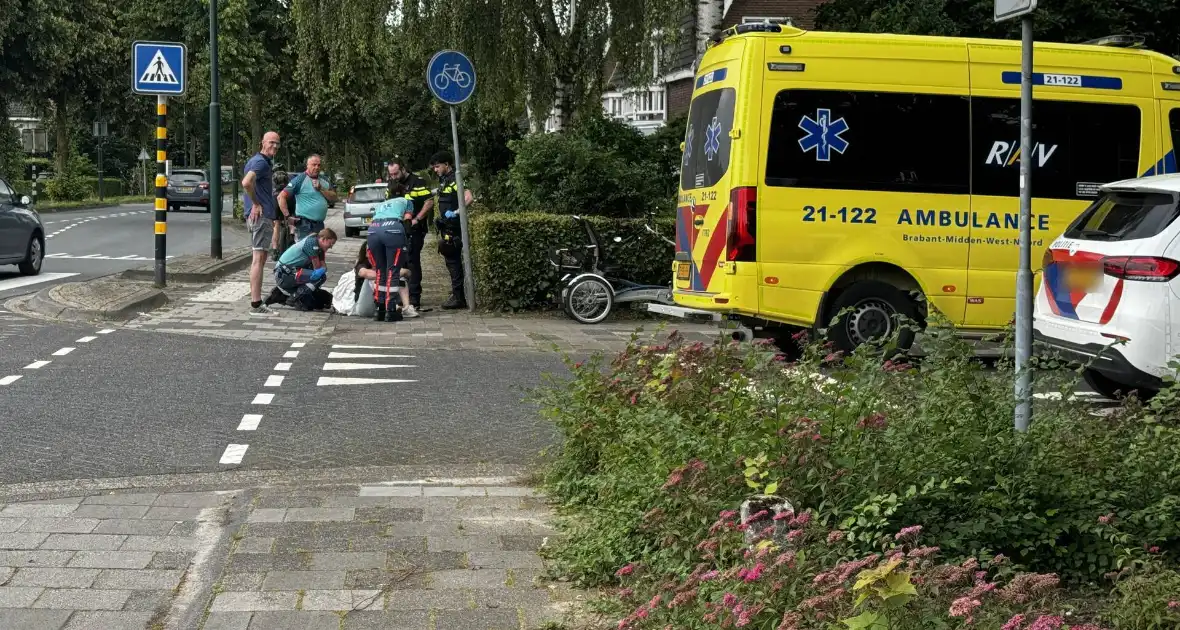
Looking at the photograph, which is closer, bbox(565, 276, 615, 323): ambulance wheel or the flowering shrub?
the flowering shrub

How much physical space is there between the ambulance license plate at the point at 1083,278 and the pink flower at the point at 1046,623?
5743 millimetres

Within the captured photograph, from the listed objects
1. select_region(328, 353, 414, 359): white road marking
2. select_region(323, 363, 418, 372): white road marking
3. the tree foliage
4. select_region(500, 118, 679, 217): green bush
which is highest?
the tree foliage

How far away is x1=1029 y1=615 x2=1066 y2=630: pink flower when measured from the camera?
3193 mm

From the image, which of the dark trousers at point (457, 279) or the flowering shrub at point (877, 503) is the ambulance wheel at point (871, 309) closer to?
the flowering shrub at point (877, 503)

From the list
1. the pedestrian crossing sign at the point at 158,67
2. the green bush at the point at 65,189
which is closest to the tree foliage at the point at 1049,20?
the pedestrian crossing sign at the point at 158,67

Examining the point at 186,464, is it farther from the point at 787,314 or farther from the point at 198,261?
the point at 198,261

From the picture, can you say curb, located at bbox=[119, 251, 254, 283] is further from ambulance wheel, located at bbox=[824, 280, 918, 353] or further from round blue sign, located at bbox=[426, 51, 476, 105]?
ambulance wheel, located at bbox=[824, 280, 918, 353]

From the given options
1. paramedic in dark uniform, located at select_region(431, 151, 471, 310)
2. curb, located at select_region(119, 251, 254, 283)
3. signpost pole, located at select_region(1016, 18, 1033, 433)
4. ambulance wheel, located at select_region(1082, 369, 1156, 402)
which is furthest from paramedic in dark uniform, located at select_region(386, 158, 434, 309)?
signpost pole, located at select_region(1016, 18, 1033, 433)

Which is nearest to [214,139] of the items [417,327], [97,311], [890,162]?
[97,311]

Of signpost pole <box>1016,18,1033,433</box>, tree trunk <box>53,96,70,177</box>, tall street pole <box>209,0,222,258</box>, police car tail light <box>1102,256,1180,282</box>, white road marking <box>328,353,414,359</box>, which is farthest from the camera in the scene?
tree trunk <box>53,96,70,177</box>

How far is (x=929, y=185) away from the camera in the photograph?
37.4ft

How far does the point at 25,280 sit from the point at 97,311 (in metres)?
5.30

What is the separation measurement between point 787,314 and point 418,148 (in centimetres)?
3539

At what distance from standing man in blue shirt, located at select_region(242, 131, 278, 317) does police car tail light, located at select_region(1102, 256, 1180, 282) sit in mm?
9490
